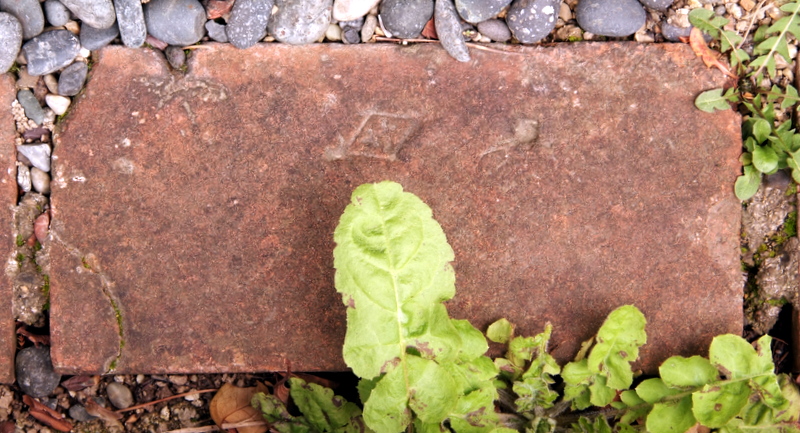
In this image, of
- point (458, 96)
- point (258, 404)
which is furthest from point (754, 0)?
point (258, 404)

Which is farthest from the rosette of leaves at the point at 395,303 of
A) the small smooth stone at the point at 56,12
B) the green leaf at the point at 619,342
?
the small smooth stone at the point at 56,12

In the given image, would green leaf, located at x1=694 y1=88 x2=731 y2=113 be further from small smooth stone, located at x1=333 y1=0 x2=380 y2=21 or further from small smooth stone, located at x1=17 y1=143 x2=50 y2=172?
small smooth stone, located at x1=17 y1=143 x2=50 y2=172

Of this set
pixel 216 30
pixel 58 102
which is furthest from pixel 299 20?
pixel 58 102

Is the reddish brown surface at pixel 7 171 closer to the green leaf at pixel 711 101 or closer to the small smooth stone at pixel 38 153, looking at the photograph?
the small smooth stone at pixel 38 153

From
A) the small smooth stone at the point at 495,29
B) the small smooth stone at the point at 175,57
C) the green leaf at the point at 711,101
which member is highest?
the small smooth stone at the point at 495,29

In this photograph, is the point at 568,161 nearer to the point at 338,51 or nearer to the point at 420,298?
the point at 420,298

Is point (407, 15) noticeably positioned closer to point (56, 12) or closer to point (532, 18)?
point (532, 18)
